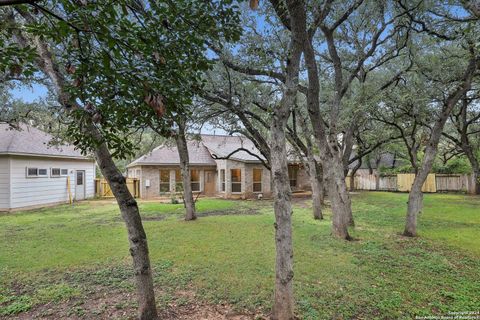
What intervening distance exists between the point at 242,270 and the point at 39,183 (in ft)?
47.0

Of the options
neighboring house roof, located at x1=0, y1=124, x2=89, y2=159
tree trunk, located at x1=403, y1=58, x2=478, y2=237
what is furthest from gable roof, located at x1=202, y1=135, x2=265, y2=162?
tree trunk, located at x1=403, y1=58, x2=478, y2=237

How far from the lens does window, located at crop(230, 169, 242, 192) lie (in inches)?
747

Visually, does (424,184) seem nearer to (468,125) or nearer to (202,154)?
(468,125)

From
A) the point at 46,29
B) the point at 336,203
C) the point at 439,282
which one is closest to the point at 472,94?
the point at 336,203

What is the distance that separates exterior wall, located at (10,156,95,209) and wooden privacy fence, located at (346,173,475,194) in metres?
22.0

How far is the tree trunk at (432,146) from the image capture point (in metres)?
6.31

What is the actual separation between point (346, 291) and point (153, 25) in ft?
14.0

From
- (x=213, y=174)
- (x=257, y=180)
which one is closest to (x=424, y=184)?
(x=257, y=180)

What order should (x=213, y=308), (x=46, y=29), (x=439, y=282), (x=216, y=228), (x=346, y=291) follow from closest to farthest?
(x=46, y=29), (x=213, y=308), (x=346, y=291), (x=439, y=282), (x=216, y=228)

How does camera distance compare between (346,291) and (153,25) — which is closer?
(153,25)

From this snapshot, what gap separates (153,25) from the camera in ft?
8.60

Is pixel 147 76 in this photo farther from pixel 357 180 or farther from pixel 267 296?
pixel 357 180

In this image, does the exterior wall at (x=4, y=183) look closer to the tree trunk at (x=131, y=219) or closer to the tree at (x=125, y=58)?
the tree at (x=125, y=58)

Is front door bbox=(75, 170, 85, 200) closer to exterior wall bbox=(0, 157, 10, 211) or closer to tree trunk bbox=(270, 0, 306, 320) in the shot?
exterior wall bbox=(0, 157, 10, 211)
